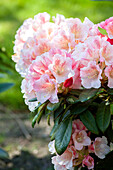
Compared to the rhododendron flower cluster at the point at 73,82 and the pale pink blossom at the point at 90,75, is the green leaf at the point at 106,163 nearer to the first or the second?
the rhododendron flower cluster at the point at 73,82

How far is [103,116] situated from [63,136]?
0.16 metres

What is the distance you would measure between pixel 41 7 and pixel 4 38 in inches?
41.2

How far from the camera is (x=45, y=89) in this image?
87cm

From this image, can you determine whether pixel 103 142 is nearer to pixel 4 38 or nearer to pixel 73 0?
pixel 4 38

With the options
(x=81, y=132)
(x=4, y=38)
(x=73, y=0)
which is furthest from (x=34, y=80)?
(x=73, y=0)

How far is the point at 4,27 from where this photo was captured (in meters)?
4.61

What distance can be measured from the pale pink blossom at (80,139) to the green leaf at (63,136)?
0.15ft

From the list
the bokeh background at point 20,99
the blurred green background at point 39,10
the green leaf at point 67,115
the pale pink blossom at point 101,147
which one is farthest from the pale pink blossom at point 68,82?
the blurred green background at point 39,10

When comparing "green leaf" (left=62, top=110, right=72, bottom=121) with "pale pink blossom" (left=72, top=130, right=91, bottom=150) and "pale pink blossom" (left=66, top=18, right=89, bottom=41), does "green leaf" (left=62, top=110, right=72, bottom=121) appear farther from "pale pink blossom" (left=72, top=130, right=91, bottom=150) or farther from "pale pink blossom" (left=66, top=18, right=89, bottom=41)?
"pale pink blossom" (left=66, top=18, right=89, bottom=41)

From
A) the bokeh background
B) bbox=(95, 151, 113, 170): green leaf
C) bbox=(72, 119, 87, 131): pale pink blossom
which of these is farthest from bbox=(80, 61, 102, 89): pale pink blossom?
the bokeh background

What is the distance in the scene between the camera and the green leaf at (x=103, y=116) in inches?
35.0

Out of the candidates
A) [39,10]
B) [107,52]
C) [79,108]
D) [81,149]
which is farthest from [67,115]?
[39,10]

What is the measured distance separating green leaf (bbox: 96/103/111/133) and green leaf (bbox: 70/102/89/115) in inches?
2.0

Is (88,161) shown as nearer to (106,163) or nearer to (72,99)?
(106,163)
